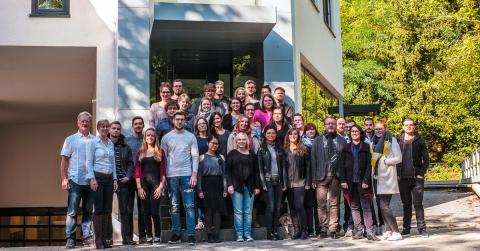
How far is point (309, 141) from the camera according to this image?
10500 millimetres

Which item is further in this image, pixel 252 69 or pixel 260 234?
pixel 252 69

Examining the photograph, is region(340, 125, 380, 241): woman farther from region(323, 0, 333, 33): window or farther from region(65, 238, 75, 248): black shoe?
region(323, 0, 333, 33): window

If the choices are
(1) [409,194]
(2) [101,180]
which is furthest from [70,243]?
(1) [409,194]

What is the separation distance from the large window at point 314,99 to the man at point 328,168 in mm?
6295

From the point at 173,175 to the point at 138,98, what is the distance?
3.43 m

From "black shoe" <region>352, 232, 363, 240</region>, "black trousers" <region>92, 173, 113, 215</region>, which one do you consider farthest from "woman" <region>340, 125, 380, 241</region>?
"black trousers" <region>92, 173, 113, 215</region>

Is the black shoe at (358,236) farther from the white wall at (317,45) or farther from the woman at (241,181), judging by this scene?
the white wall at (317,45)

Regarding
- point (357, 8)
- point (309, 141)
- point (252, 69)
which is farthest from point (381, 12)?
point (309, 141)

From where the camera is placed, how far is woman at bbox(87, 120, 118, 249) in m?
9.27

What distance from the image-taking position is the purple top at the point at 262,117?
10712 millimetres

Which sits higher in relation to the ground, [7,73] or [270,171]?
[7,73]

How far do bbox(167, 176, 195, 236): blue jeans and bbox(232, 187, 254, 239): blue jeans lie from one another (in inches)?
25.6

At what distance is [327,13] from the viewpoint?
20.6m

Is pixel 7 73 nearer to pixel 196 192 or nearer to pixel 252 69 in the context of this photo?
→ pixel 252 69
